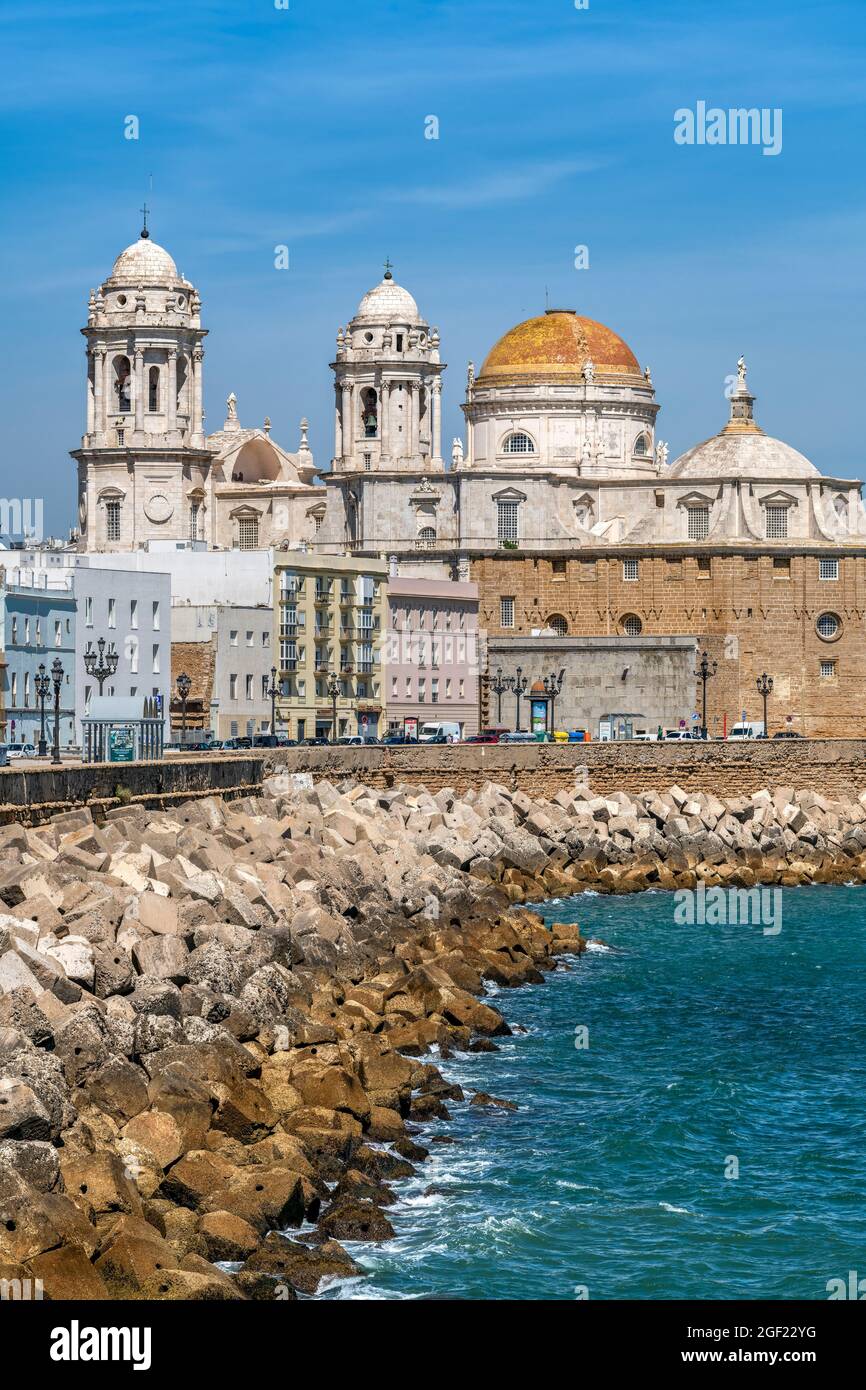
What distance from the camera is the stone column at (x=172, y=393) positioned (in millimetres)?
88938

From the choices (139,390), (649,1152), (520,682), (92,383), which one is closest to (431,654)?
(520,682)

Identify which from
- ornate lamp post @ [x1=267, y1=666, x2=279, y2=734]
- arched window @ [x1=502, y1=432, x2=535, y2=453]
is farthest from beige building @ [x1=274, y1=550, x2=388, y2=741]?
arched window @ [x1=502, y1=432, x2=535, y2=453]

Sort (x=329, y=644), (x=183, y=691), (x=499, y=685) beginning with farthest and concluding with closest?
1. (x=499, y=685)
2. (x=329, y=644)
3. (x=183, y=691)

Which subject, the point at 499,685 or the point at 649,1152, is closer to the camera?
the point at 649,1152

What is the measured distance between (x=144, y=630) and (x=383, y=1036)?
3932 centimetres

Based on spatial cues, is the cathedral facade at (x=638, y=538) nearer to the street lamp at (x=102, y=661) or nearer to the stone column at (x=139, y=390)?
the stone column at (x=139, y=390)

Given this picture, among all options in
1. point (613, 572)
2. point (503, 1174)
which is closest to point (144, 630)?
point (613, 572)

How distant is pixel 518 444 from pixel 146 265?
57.3 feet

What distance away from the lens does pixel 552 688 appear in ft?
237

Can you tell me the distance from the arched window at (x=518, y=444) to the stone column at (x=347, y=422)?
7.98 meters

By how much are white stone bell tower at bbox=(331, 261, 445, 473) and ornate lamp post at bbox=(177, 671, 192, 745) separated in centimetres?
2643

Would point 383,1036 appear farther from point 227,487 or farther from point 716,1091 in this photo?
point 227,487

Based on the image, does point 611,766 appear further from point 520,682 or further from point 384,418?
point 384,418
